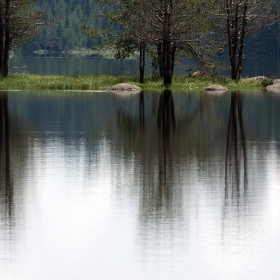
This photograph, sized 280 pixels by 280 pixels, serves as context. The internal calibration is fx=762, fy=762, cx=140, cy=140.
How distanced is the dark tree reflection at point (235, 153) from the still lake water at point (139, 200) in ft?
0.10

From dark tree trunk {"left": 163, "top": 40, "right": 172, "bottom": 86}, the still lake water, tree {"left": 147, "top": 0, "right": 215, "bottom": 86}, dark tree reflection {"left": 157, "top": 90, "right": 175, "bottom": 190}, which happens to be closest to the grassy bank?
dark tree trunk {"left": 163, "top": 40, "right": 172, "bottom": 86}

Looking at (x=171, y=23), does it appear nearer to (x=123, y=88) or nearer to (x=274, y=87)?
(x=123, y=88)

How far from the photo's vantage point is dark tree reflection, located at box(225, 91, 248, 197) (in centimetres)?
1412

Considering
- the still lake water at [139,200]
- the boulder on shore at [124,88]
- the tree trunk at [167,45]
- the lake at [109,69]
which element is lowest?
the still lake water at [139,200]

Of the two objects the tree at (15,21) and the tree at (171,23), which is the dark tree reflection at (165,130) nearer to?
the tree at (171,23)

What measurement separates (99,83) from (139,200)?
34.0 metres

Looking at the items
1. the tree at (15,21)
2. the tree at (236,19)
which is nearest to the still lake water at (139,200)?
the tree at (15,21)

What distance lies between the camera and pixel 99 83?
45.8m

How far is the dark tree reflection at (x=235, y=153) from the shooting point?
14.1 m

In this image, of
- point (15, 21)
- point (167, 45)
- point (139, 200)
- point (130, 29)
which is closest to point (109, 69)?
point (130, 29)

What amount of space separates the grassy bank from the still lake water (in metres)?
19.8

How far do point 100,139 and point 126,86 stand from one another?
23.1 m

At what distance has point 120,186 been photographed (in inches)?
523

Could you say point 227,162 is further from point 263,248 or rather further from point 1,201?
point 263,248
